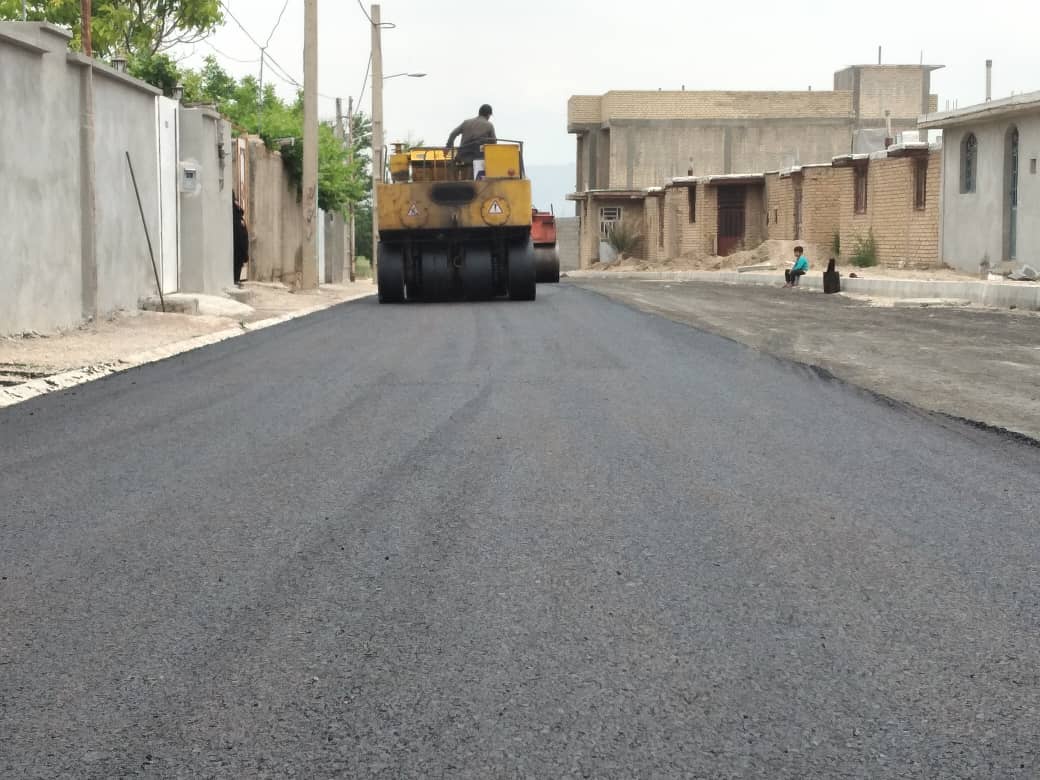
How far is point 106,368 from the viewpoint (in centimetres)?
1289

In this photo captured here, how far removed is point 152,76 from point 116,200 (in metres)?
17.7

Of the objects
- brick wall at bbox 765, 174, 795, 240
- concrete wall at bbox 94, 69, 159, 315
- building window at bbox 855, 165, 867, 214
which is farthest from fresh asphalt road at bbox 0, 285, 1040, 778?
brick wall at bbox 765, 174, 795, 240

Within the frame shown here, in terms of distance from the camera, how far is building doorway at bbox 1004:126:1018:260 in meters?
30.2

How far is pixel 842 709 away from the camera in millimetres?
3656

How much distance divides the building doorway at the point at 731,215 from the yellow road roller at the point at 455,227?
31438 mm

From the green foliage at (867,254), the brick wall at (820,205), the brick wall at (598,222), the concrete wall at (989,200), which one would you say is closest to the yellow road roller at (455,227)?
the concrete wall at (989,200)

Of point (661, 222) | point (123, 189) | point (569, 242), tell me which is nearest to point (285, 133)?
point (123, 189)

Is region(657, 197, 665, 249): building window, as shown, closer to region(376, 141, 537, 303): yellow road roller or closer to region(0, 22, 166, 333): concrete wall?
region(376, 141, 537, 303): yellow road roller

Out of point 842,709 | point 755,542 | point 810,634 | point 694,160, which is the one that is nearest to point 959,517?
point 755,542

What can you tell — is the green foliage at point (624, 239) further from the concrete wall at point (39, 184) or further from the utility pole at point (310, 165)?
the concrete wall at point (39, 184)

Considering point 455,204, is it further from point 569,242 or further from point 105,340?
point 569,242

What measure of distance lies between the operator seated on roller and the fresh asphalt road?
15.8m

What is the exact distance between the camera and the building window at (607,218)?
7112 cm

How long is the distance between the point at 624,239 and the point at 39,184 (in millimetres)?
54724
